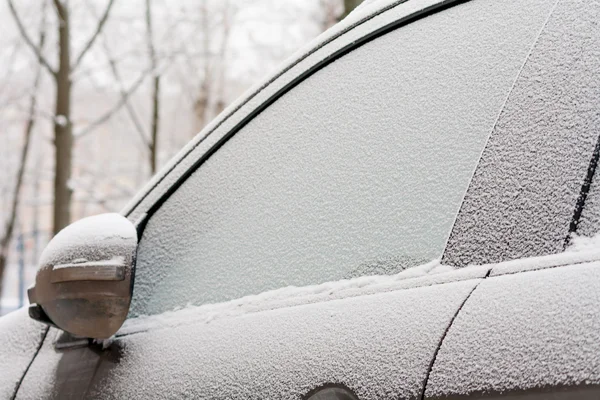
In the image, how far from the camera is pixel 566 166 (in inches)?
43.4

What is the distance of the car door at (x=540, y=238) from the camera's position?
3.07ft

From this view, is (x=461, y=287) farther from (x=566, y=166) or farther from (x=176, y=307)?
(x=176, y=307)

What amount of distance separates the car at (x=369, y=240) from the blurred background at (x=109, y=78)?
563 centimetres

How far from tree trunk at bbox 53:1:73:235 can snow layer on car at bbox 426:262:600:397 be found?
28.9 ft

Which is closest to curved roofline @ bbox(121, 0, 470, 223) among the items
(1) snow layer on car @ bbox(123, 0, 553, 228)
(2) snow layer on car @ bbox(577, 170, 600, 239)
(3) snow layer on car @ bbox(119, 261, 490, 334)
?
(1) snow layer on car @ bbox(123, 0, 553, 228)

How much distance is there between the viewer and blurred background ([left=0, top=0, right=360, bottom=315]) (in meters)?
9.53

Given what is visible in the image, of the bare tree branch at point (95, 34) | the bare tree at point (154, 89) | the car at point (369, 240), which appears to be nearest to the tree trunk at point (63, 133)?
the bare tree branch at point (95, 34)

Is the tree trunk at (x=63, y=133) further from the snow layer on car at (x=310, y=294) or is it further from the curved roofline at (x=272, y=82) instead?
the snow layer on car at (x=310, y=294)

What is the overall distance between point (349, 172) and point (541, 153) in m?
0.42

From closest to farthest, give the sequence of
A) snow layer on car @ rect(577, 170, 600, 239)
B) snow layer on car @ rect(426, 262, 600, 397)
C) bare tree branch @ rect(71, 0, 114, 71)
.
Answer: snow layer on car @ rect(426, 262, 600, 397) < snow layer on car @ rect(577, 170, 600, 239) < bare tree branch @ rect(71, 0, 114, 71)

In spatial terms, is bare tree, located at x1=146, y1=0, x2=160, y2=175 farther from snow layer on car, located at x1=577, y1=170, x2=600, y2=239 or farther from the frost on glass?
snow layer on car, located at x1=577, y1=170, x2=600, y2=239

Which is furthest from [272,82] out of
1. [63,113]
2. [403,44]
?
[63,113]

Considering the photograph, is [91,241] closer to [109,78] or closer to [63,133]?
[63,133]

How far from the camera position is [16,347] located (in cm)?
183
